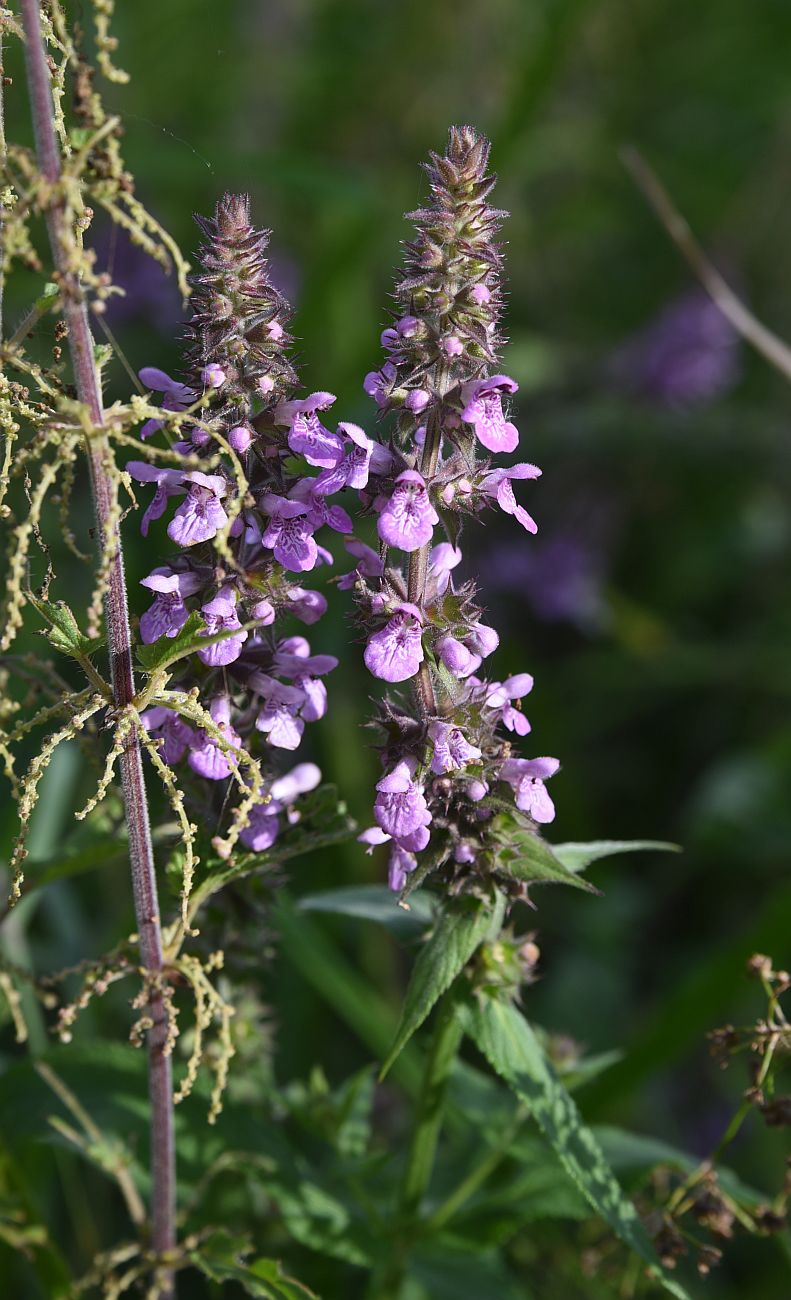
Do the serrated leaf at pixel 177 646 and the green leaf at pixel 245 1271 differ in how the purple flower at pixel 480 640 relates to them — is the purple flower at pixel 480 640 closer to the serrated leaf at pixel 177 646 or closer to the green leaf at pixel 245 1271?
the serrated leaf at pixel 177 646

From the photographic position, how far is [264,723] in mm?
1713

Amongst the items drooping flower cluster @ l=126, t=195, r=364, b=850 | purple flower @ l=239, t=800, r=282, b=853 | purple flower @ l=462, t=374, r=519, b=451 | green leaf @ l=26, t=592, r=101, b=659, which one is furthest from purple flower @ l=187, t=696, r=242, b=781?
purple flower @ l=462, t=374, r=519, b=451

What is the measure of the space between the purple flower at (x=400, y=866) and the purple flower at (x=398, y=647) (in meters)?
0.28

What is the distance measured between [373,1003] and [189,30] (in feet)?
18.3

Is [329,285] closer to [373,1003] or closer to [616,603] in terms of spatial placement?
[616,603]

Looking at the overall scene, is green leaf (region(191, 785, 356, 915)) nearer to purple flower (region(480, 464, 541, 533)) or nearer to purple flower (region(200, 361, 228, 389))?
purple flower (region(480, 464, 541, 533))

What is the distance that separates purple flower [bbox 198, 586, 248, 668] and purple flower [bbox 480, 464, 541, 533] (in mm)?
388

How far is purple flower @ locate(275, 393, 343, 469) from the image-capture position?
5.06 ft

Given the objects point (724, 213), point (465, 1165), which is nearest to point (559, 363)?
point (724, 213)

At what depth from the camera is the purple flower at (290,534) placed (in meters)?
1.57

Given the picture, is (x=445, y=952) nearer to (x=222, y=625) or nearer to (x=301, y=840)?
(x=301, y=840)

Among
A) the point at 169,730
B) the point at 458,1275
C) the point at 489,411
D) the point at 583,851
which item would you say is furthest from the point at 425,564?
the point at 458,1275

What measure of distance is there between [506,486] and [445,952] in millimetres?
687

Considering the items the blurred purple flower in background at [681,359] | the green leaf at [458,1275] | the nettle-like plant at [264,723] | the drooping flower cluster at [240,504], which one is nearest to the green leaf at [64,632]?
the nettle-like plant at [264,723]
